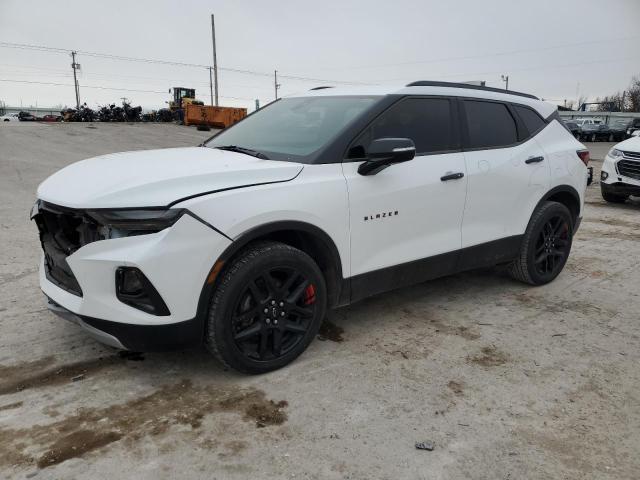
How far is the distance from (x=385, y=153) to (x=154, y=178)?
1364mm

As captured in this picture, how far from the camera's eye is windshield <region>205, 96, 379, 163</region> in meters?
3.43

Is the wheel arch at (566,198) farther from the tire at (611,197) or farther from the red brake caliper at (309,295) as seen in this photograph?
the tire at (611,197)

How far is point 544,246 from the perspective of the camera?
15.9ft

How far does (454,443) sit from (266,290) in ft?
4.27

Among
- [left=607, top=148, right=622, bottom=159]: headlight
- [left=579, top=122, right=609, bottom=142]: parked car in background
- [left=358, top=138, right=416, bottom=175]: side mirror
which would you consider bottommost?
[left=607, top=148, right=622, bottom=159]: headlight

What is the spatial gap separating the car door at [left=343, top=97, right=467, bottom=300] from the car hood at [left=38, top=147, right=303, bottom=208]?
0.56 meters

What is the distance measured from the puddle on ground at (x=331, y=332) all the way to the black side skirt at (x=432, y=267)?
338mm

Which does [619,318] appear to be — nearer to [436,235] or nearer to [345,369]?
[436,235]

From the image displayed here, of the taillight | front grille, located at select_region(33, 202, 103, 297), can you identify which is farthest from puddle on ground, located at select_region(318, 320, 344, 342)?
the taillight

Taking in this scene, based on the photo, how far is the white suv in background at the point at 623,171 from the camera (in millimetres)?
9039

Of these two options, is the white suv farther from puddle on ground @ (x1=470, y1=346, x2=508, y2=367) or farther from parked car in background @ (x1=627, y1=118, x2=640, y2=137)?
parked car in background @ (x1=627, y1=118, x2=640, y2=137)

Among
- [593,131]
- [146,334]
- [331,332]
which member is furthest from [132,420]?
[593,131]

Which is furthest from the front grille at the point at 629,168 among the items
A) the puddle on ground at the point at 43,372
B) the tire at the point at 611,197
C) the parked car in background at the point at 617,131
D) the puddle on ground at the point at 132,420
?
the parked car in background at the point at 617,131

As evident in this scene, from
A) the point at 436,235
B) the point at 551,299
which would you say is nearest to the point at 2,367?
the point at 436,235
